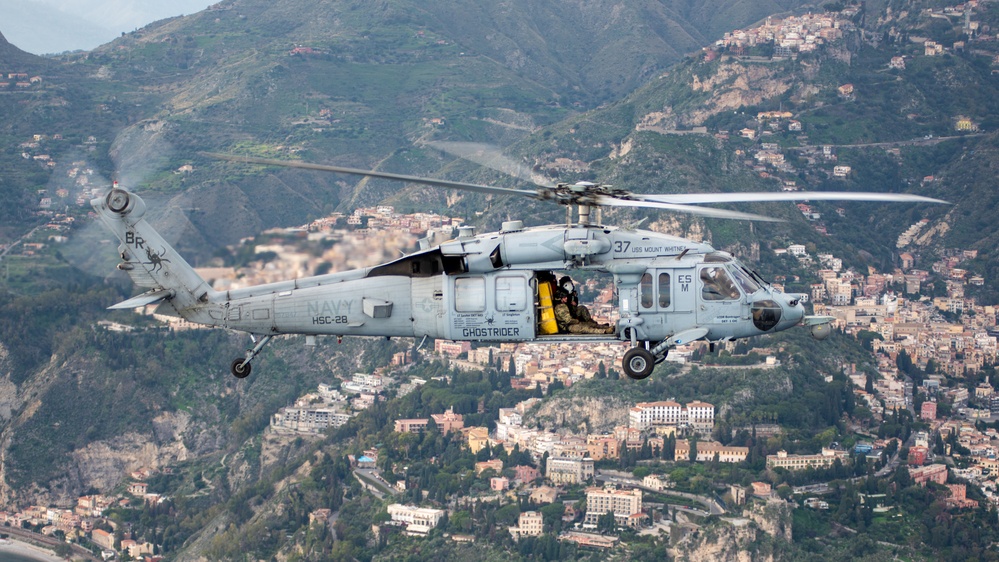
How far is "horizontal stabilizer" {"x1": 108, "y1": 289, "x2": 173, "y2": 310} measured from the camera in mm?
26219

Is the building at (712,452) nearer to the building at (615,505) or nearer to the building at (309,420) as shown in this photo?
the building at (615,505)

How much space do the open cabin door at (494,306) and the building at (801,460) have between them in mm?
72174

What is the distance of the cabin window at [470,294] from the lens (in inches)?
1013

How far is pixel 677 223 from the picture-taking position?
127188 millimetres

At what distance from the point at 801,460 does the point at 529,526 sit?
19631mm

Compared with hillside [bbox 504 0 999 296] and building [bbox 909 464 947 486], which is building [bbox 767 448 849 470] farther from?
hillside [bbox 504 0 999 296]

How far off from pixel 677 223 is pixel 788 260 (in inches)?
567

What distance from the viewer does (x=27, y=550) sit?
94.8 metres

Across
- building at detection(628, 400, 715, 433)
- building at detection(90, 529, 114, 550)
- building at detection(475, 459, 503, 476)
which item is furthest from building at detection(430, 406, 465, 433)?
building at detection(90, 529, 114, 550)

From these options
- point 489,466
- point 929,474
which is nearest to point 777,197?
point 929,474

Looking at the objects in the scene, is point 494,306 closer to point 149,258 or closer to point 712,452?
point 149,258

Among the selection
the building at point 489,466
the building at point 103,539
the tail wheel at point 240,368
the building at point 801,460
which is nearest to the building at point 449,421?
the building at point 489,466

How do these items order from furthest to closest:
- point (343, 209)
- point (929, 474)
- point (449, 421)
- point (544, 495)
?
point (343, 209)
point (449, 421)
point (929, 474)
point (544, 495)

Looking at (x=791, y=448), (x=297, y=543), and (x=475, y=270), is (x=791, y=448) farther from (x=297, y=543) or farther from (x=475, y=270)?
(x=475, y=270)
